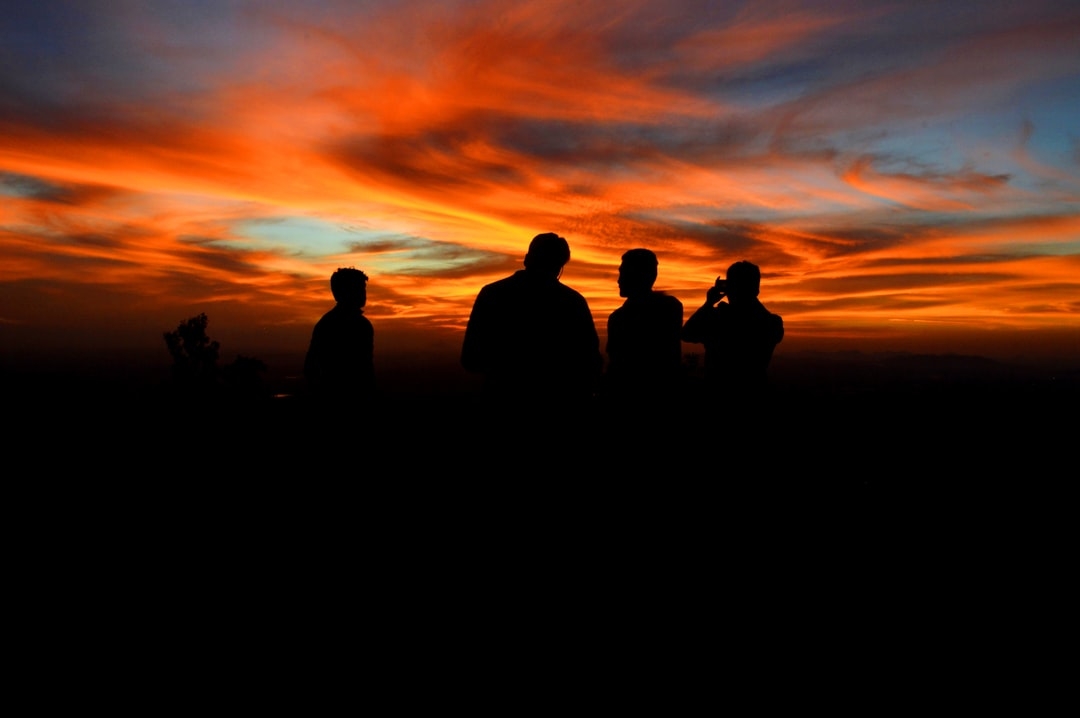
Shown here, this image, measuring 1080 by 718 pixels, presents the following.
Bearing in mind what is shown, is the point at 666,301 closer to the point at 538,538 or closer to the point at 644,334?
the point at 644,334

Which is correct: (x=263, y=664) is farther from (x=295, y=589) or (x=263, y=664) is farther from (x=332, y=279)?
(x=332, y=279)

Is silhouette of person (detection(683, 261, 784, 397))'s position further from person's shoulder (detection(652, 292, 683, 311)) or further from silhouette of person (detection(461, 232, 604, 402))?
silhouette of person (detection(461, 232, 604, 402))

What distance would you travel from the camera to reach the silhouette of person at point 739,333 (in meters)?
5.78

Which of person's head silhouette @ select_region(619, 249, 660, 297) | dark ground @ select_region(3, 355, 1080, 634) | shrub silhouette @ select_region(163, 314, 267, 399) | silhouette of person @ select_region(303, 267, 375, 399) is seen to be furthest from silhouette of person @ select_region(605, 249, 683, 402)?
shrub silhouette @ select_region(163, 314, 267, 399)

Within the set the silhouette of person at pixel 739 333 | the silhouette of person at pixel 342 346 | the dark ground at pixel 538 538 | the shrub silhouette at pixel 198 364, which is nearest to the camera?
the dark ground at pixel 538 538

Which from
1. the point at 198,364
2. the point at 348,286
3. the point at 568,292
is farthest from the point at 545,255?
the point at 198,364

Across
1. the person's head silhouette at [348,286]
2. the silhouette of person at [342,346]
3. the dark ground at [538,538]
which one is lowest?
the dark ground at [538,538]

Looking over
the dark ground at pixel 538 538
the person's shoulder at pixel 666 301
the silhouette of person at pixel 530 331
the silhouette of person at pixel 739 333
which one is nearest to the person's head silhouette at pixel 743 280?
the silhouette of person at pixel 739 333

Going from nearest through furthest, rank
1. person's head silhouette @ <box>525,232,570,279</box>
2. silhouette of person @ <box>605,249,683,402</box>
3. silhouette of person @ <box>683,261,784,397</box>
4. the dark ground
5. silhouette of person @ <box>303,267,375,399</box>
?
the dark ground → person's head silhouette @ <box>525,232,570,279</box> → silhouette of person @ <box>605,249,683,402</box> → silhouette of person @ <box>683,261,784,397</box> → silhouette of person @ <box>303,267,375,399</box>

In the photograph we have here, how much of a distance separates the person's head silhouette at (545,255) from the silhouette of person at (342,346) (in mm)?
2893

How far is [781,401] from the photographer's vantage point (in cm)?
602

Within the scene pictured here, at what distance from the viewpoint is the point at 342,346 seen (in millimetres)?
6867

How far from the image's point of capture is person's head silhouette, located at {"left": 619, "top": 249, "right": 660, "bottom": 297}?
5.45 m

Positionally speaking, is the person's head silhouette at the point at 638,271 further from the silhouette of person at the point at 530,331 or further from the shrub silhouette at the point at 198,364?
the shrub silhouette at the point at 198,364
